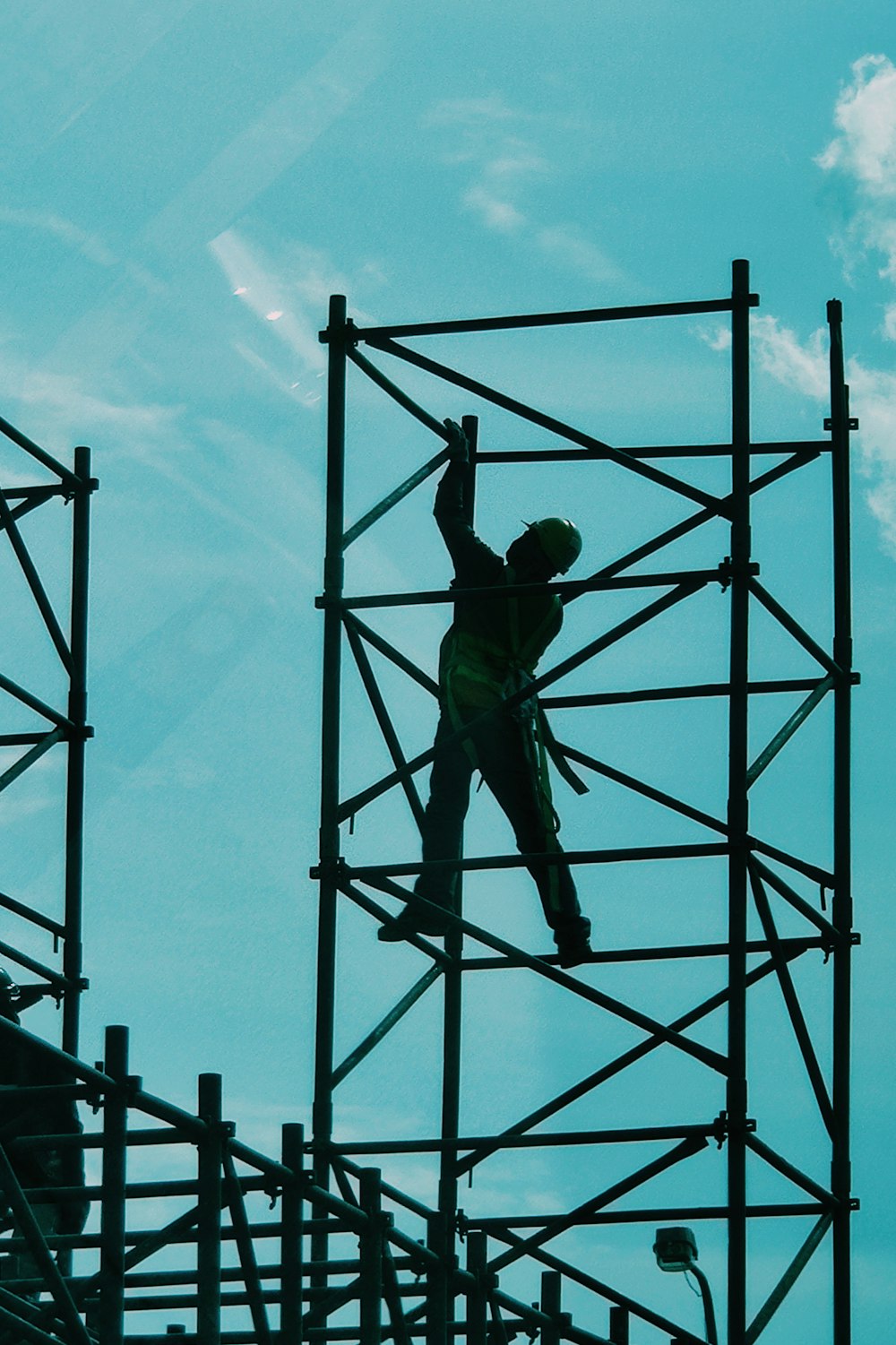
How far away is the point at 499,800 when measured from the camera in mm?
14602

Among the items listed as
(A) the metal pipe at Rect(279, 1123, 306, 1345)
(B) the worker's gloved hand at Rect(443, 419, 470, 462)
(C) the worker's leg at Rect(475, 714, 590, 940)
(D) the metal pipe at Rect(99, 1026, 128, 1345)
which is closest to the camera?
(D) the metal pipe at Rect(99, 1026, 128, 1345)

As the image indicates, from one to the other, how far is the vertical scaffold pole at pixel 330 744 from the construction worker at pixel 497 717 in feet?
1.21

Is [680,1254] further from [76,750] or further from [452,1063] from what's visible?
[76,750]

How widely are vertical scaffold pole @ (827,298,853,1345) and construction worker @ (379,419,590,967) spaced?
4.28 ft

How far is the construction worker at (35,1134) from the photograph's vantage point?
1110 centimetres

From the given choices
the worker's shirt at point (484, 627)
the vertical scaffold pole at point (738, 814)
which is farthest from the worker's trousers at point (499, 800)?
the vertical scaffold pole at point (738, 814)

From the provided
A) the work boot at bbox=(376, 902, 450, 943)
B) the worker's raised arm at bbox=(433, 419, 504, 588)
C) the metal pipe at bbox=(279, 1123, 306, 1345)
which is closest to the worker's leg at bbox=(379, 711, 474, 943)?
the work boot at bbox=(376, 902, 450, 943)

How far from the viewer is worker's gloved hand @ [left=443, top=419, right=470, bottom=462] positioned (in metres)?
15.2

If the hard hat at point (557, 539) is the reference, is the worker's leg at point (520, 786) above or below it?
below

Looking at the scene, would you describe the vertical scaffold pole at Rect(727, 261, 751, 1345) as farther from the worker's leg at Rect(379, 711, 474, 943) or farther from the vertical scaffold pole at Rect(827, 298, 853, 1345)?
the worker's leg at Rect(379, 711, 474, 943)

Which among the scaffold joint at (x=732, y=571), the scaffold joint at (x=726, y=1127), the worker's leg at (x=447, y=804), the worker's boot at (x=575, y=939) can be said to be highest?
the scaffold joint at (x=732, y=571)

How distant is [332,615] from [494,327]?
166 cm

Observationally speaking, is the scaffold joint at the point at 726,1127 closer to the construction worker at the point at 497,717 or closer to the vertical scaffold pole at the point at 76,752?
the construction worker at the point at 497,717

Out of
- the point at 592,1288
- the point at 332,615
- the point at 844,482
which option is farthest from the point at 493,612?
the point at 592,1288
